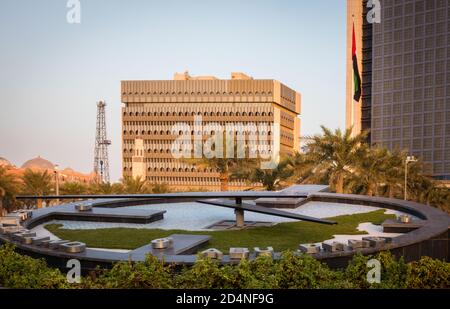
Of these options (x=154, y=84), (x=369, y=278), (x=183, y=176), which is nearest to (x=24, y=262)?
(x=369, y=278)

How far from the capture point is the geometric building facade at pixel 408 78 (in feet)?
258

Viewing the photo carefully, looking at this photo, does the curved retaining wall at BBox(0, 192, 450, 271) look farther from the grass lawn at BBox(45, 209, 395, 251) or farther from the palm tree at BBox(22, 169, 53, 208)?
the palm tree at BBox(22, 169, 53, 208)

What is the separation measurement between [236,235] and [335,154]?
16.3 metres

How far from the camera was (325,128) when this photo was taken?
96.3 feet

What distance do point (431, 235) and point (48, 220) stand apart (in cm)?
1329

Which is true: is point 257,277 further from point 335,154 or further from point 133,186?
point 133,186

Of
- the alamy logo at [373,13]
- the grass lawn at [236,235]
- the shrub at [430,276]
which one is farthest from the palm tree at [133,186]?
the shrub at [430,276]

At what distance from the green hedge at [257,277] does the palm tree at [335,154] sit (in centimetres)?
2206

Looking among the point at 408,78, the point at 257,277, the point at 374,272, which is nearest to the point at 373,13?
the point at 374,272

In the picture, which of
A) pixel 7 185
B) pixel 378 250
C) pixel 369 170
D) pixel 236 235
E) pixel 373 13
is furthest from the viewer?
pixel 7 185

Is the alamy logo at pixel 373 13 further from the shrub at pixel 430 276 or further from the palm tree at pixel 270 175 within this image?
the palm tree at pixel 270 175

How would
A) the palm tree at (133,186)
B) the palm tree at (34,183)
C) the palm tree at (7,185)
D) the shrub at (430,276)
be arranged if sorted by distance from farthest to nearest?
the palm tree at (133,186) < the palm tree at (34,183) < the palm tree at (7,185) < the shrub at (430,276)

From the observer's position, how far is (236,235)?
14320 mm
